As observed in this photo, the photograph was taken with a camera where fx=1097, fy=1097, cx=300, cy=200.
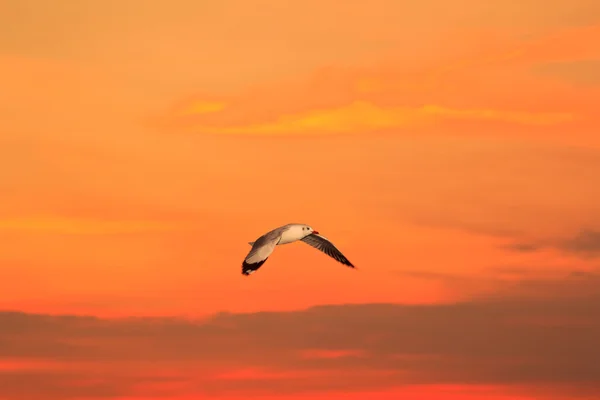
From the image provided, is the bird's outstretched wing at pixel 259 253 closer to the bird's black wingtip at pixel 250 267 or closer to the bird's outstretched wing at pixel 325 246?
the bird's black wingtip at pixel 250 267

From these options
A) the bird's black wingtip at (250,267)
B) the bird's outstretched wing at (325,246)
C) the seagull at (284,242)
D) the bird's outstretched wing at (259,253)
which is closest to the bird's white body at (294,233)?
the seagull at (284,242)

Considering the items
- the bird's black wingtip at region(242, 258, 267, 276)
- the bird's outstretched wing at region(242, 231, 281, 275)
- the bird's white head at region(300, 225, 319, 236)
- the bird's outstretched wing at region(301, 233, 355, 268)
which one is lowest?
the bird's black wingtip at region(242, 258, 267, 276)

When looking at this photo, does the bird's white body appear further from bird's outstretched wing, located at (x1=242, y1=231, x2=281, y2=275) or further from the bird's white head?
bird's outstretched wing, located at (x1=242, y1=231, x2=281, y2=275)

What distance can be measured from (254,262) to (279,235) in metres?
3.09

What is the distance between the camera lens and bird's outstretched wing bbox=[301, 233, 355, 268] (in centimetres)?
6600

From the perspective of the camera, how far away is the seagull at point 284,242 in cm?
5588

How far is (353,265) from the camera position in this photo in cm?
6806

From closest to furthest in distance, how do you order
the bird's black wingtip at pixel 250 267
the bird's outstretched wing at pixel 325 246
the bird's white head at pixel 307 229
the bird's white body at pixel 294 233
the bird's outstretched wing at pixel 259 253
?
the bird's black wingtip at pixel 250 267
the bird's outstretched wing at pixel 259 253
the bird's white body at pixel 294 233
the bird's white head at pixel 307 229
the bird's outstretched wing at pixel 325 246

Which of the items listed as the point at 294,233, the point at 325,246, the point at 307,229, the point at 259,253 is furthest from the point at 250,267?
the point at 325,246

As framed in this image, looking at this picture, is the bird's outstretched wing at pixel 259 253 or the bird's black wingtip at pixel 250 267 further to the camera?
the bird's outstretched wing at pixel 259 253

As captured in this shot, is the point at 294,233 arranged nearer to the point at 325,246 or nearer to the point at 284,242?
the point at 284,242

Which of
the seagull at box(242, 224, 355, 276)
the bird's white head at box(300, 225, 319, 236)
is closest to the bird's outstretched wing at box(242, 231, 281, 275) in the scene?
the seagull at box(242, 224, 355, 276)

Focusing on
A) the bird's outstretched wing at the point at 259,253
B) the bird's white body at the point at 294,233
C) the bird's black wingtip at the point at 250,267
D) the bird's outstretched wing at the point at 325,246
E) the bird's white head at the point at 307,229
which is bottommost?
the bird's black wingtip at the point at 250,267

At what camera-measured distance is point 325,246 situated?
219 feet
